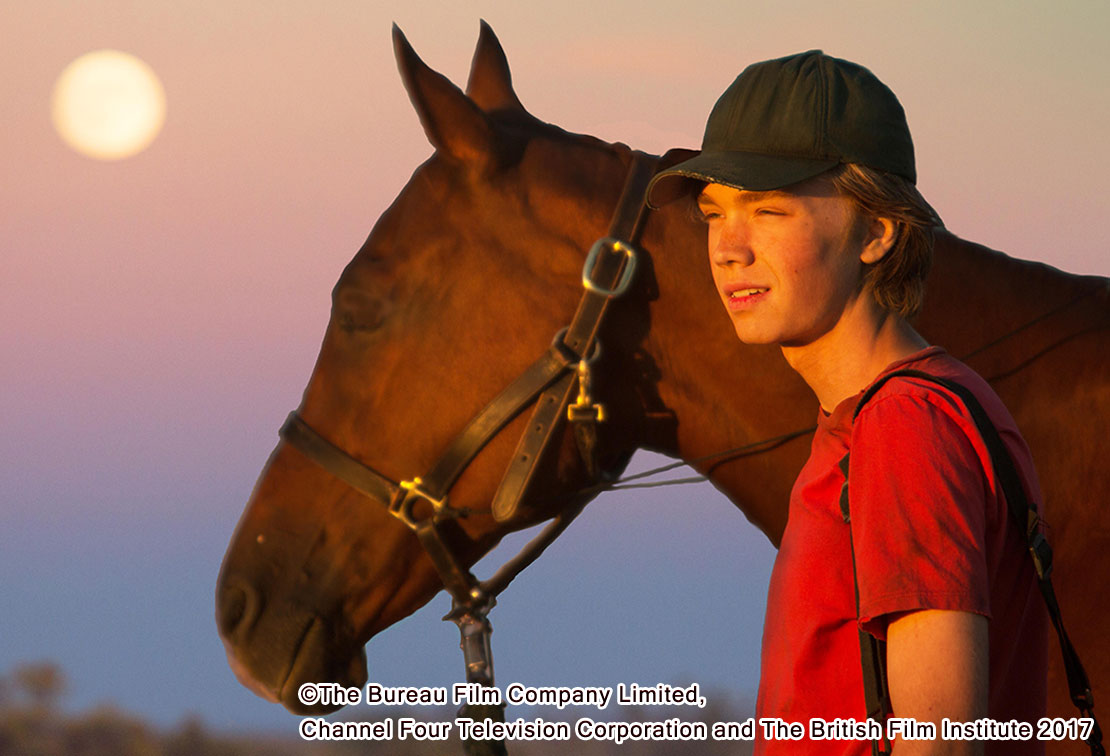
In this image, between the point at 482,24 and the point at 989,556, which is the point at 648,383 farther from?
the point at 989,556

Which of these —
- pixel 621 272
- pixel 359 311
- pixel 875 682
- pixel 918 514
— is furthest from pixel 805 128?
pixel 359 311

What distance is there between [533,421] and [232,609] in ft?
3.68

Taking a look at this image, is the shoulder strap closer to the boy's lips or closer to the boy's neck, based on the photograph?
the boy's neck

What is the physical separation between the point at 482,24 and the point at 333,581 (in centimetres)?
191

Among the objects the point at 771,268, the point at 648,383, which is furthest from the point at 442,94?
the point at 771,268

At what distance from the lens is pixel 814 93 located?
1.82m

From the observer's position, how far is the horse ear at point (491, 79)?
11.3ft

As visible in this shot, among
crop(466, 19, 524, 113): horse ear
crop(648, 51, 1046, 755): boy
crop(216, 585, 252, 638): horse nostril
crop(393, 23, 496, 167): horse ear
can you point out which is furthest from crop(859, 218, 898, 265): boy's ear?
crop(216, 585, 252, 638): horse nostril

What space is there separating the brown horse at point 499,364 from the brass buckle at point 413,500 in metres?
0.05

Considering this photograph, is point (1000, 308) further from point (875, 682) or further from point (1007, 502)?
point (875, 682)

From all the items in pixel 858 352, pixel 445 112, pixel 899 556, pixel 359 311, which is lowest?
pixel 899 556

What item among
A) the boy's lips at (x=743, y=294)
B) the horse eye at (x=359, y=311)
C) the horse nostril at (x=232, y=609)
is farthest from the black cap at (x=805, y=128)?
the horse nostril at (x=232, y=609)

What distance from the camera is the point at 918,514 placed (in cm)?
133

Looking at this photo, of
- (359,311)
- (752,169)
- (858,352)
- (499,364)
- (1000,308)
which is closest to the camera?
(858,352)
